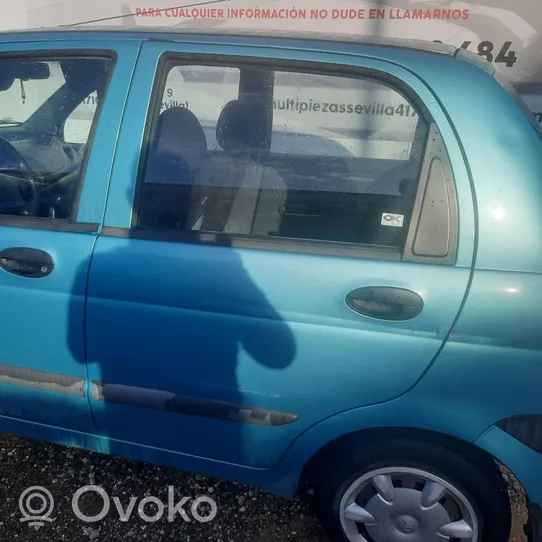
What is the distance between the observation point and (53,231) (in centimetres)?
191

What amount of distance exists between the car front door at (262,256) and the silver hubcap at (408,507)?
296 mm

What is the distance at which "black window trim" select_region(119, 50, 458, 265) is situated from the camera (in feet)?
5.43

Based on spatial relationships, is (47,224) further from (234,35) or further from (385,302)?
(385,302)

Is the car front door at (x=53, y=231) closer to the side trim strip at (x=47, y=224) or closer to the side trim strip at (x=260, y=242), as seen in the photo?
the side trim strip at (x=47, y=224)

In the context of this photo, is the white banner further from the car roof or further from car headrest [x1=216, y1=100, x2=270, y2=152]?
car headrest [x1=216, y1=100, x2=270, y2=152]

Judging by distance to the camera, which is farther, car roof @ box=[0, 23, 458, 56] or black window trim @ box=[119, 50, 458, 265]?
car roof @ box=[0, 23, 458, 56]

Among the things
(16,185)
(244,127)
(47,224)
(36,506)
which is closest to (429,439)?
(244,127)

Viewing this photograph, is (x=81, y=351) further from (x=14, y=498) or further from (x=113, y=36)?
(x=113, y=36)

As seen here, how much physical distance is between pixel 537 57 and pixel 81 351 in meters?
4.13

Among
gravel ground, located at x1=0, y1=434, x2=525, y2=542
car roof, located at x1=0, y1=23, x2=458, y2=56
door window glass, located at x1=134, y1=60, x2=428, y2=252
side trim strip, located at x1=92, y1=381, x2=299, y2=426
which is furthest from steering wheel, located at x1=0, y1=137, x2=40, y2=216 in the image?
gravel ground, located at x1=0, y1=434, x2=525, y2=542

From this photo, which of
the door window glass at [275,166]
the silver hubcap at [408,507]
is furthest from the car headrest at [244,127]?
the silver hubcap at [408,507]

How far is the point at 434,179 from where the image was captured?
5.35 feet

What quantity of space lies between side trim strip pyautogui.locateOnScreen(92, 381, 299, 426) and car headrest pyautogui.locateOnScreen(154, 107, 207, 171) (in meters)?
0.76

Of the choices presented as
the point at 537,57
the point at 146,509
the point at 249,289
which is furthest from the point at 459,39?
the point at 146,509
